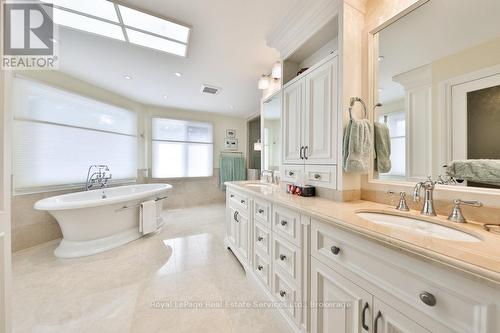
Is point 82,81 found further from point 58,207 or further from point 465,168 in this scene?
point 465,168

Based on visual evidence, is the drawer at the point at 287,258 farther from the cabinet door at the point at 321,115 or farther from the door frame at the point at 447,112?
the door frame at the point at 447,112

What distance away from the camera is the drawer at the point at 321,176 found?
4.62 feet

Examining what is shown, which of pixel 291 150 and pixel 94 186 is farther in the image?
pixel 94 186

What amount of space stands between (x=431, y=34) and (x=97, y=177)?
449 centimetres

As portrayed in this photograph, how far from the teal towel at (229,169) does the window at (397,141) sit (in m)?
4.11

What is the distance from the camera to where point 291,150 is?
6.13 ft

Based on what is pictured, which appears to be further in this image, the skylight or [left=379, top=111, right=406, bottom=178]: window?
the skylight

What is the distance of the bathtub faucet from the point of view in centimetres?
314

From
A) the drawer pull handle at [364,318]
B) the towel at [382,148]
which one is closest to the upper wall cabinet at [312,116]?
the towel at [382,148]

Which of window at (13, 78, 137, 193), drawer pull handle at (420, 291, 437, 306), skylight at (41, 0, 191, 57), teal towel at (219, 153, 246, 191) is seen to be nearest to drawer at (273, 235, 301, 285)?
drawer pull handle at (420, 291, 437, 306)

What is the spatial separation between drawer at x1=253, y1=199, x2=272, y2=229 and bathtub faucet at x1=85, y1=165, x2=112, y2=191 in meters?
3.11

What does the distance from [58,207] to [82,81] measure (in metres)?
2.15

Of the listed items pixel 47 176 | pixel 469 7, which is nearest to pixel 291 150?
pixel 469 7

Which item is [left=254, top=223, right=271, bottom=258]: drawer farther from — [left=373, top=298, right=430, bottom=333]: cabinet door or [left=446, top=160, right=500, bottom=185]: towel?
[left=446, top=160, right=500, bottom=185]: towel
